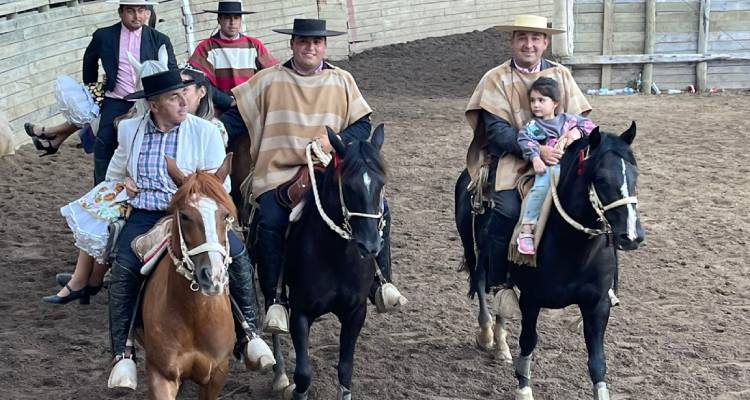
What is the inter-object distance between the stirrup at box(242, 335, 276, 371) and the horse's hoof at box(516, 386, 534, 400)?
1596 mm

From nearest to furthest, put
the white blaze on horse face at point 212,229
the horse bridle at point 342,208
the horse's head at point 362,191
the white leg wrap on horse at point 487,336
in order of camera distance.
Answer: the white blaze on horse face at point 212,229
the horse's head at point 362,191
the horse bridle at point 342,208
the white leg wrap on horse at point 487,336

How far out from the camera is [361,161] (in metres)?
4.95

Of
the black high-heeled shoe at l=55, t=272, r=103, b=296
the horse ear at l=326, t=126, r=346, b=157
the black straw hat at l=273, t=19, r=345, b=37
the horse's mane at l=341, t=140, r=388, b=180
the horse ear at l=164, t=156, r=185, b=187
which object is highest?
the black straw hat at l=273, t=19, r=345, b=37

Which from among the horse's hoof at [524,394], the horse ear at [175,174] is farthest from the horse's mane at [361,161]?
the horse's hoof at [524,394]

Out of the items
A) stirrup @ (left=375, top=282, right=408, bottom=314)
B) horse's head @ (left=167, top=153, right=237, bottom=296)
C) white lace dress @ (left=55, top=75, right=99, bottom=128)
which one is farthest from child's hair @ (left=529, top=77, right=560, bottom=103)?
white lace dress @ (left=55, top=75, right=99, bottom=128)

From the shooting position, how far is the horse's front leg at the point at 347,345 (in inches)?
219

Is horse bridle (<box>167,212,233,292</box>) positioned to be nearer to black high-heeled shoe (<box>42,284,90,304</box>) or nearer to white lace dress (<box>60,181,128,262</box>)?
white lace dress (<box>60,181,128,262</box>)

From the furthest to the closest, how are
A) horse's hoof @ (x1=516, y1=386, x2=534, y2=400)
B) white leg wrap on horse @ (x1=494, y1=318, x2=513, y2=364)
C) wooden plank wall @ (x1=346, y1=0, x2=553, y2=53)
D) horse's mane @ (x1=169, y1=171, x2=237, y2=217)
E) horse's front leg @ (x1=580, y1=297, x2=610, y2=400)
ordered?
wooden plank wall @ (x1=346, y1=0, x2=553, y2=53), white leg wrap on horse @ (x1=494, y1=318, x2=513, y2=364), horse's hoof @ (x1=516, y1=386, x2=534, y2=400), horse's front leg @ (x1=580, y1=297, x2=610, y2=400), horse's mane @ (x1=169, y1=171, x2=237, y2=217)

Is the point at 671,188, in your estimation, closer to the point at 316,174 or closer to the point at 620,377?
the point at 620,377

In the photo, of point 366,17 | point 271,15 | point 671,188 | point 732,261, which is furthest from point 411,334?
point 366,17

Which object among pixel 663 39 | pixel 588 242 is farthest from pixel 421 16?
pixel 588 242

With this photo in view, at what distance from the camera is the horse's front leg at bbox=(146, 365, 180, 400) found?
15.4 feet

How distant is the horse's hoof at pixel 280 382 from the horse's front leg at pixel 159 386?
1362mm

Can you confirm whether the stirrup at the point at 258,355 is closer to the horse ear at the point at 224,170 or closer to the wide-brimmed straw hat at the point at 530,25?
the horse ear at the point at 224,170
